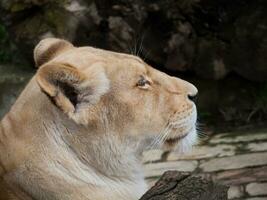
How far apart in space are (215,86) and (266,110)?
0.53 m

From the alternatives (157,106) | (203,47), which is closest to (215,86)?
(203,47)

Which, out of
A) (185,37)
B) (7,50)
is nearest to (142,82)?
(185,37)

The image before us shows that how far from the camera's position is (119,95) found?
122 inches

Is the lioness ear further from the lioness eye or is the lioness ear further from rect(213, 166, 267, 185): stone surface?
rect(213, 166, 267, 185): stone surface

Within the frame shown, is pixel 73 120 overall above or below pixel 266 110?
above

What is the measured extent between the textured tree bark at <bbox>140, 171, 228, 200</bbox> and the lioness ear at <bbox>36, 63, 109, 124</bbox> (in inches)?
17.0

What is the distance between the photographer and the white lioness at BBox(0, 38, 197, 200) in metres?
3.02

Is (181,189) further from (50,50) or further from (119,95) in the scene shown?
(50,50)

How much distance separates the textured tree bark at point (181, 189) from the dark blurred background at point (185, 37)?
430cm

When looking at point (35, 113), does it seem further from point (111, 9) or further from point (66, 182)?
point (111, 9)

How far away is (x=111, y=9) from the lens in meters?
7.29

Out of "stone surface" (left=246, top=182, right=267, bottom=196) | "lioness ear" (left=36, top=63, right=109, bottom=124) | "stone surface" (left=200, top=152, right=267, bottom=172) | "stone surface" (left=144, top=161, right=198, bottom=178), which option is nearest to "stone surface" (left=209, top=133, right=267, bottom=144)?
"stone surface" (left=200, top=152, right=267, bottom=172)

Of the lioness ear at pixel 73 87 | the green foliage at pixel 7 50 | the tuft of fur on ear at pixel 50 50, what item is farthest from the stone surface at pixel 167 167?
the lioness ear at pixel 73 87

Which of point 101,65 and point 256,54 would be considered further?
point 256,54
